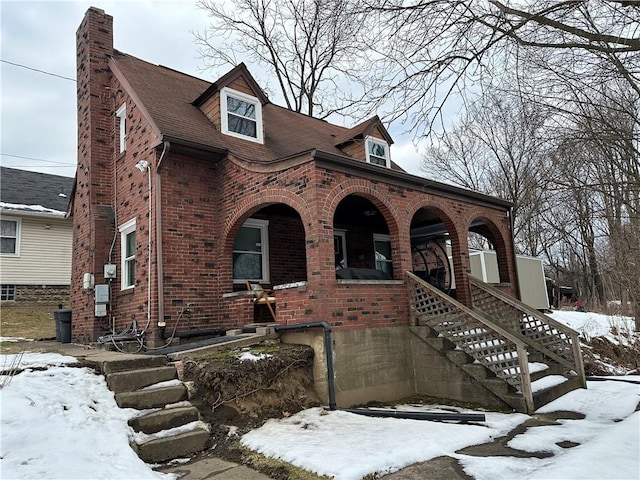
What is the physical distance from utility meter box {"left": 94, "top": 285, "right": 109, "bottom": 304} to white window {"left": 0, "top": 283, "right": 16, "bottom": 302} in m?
8.31

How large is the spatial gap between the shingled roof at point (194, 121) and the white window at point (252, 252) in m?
1.55

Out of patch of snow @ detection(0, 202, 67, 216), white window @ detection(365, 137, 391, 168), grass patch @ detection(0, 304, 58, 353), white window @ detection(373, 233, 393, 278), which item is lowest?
grass patch @ detection(0, 304, 58, 353)

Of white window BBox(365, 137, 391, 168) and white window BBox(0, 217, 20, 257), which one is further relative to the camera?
white window BBox(0, 217, 20, 257)

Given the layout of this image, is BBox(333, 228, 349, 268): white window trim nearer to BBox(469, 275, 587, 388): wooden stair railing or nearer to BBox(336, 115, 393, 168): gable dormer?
BBox(336, 115, 393, 168): gable dormer

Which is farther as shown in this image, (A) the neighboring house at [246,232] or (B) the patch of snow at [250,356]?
(A) the neighboring house at [246,232]

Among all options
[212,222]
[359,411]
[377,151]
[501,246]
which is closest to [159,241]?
[212,222]

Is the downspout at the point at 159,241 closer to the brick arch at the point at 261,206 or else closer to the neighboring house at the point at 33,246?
the brick arch at the point at 261,206

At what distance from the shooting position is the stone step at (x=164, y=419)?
187 inches

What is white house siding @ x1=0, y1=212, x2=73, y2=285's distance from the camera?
15336 mm

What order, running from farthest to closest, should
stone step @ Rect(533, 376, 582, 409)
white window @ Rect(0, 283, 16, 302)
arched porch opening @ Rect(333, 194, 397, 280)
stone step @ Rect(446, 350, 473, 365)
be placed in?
white window @ Rect(0, 283, 16, 302) → arched porch opening @ Rect(333, 194, 397, 280) → stone step @ Rect(446, 350, 473, 365) → stone step @ Rect(533, 376, 582, 409)

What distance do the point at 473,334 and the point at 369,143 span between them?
733 cm

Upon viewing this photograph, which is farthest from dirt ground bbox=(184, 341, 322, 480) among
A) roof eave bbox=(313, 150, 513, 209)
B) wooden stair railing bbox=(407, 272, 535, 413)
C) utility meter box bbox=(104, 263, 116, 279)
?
utility meter box bbox=(104, 263, 116, 279)

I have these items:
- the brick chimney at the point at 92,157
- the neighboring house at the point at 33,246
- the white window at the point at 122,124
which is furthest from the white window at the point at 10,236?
the white window at the point at 122,124

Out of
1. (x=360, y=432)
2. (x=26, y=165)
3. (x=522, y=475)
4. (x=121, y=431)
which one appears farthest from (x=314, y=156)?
(x=26, y=165)
